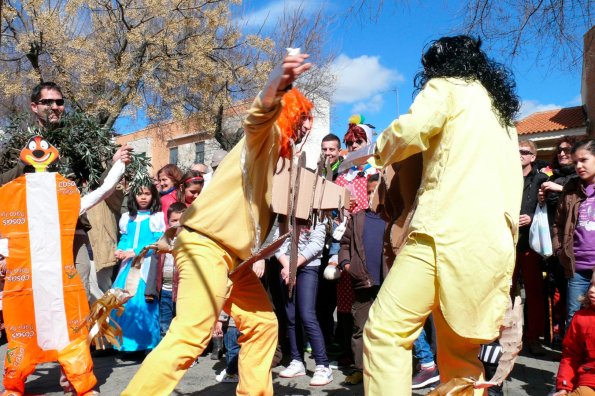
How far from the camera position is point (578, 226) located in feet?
15.7

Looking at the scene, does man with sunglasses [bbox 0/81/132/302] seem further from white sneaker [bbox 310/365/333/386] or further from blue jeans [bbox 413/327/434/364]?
blue jeans [bbox 413/327/434/364]

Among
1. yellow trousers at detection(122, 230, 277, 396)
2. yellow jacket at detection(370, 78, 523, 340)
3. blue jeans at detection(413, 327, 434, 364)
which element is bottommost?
blue jeans at detection(413, 327, 434, 364)

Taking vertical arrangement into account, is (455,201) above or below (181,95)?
below

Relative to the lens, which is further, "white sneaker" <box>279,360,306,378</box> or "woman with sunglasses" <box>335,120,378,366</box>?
"woman with sunglasses" <box>335,120,378,366</box>

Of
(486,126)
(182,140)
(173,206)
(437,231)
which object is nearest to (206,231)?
(437,231)

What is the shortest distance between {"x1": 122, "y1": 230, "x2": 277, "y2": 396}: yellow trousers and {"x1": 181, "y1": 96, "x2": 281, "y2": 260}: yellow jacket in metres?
0.08

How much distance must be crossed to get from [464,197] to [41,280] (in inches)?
114

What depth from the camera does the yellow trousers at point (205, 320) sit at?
2.87 m

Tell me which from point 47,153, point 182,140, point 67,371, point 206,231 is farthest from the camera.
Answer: point 182,140

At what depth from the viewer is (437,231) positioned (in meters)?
2.60

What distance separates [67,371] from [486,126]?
3050mm

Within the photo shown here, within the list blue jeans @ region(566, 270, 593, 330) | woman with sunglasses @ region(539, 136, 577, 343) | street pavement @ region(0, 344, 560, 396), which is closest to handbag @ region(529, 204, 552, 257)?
woman with sunglasses @ region(539, 136, 577, 343)

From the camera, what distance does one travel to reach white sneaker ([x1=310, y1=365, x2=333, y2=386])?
4.50 m

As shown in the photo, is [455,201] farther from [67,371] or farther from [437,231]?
[67,371]
